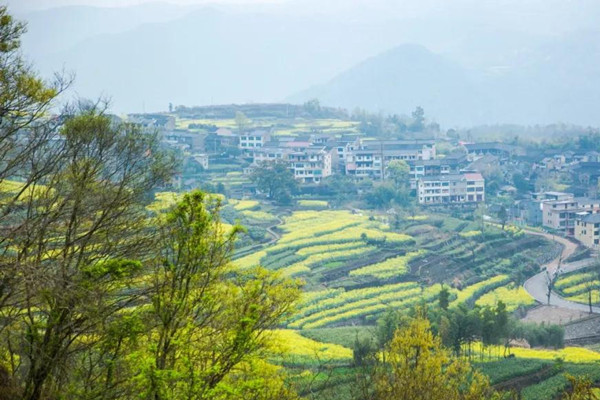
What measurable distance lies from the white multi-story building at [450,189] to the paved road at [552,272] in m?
8.30

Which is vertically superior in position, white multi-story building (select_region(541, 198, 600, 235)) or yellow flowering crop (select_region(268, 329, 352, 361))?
white multi-story building (select_region(541, 198, 600, 235))

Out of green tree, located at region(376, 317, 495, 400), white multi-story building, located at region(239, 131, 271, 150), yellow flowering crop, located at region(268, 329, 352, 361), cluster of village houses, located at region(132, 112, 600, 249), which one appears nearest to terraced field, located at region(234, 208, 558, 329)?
yellow flowering crop, located at region(268, 329, 352, 361)

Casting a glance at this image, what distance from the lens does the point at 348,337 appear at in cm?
2342

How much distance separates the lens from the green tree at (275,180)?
44.2 m

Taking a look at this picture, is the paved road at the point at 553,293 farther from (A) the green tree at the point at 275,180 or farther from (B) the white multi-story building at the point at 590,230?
(A) the green tree at the point at 275,180

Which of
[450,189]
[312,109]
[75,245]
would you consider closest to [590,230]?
[450,189]

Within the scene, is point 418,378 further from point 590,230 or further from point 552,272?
point 590,230

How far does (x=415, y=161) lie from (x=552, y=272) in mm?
18750

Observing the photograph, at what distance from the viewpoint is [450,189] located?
4747cm

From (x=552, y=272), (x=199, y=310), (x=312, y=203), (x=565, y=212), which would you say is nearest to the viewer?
(x=199, y=310)

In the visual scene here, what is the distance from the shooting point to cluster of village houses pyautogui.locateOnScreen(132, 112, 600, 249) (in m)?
43.7

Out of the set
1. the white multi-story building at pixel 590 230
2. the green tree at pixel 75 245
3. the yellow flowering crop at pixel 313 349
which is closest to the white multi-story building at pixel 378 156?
the white multi-story building at pixel 590 230

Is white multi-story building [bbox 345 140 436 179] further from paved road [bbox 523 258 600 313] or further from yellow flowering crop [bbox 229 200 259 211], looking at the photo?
paved road [bbox 523 258 600 313]

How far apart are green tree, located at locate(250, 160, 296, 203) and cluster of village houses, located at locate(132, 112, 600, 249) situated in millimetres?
3818
